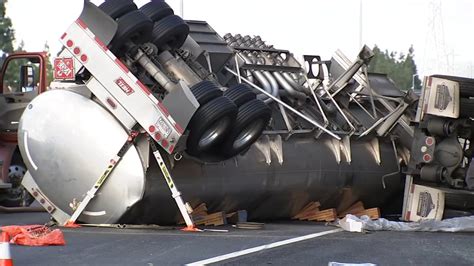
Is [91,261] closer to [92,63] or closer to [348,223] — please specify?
[92,63]

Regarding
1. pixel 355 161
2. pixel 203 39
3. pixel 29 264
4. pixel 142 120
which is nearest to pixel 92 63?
pixel 142 120

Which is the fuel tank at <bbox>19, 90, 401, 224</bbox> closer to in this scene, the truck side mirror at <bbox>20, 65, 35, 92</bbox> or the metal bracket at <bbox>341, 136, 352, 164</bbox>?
the metal bracket at <bbox>341, 136, 352, 164</bbox>

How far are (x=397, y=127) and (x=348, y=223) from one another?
3069 millimetres

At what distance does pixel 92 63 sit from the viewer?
10.3 meters

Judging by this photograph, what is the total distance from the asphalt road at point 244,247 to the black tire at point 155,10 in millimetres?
2716

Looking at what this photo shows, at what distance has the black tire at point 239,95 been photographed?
10.4m

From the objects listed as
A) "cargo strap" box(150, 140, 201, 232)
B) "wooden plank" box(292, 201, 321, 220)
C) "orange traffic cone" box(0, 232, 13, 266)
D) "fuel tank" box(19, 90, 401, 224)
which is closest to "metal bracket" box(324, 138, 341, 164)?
"fuel tank" box(19, 90, 401, 224)

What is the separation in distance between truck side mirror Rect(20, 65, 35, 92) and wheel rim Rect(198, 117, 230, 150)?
5.62 m

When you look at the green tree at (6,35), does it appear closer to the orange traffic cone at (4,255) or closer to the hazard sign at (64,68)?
the hazard sign at (64,68)

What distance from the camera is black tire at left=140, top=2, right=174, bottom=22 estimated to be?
1095cm

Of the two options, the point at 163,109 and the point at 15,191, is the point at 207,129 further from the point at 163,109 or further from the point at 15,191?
the point at 15,191

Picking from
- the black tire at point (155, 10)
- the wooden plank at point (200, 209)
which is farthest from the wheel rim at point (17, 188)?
the black tire at point (155, 10)

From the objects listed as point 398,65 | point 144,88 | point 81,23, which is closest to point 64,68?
point 81,23

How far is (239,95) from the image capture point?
1040 centimetres
